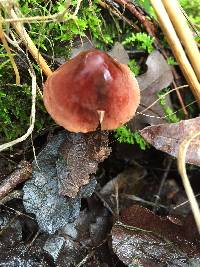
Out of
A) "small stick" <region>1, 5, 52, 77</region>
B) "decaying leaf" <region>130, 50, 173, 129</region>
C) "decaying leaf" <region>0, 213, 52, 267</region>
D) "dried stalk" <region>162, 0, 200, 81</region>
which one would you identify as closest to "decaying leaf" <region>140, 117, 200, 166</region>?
"decaying leaf" <region>130, 50, 173, 129</region>

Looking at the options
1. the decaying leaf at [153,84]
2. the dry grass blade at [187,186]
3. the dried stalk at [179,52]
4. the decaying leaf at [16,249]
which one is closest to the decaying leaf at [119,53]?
the decaying leaf at [153,84]

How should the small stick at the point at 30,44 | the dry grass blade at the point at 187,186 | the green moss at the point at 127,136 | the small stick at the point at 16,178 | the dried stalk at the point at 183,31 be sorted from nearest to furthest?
the dry grass blade at the point at 187,186 < the small stick at the point at 30,44 < the small stick at the point at 16,178 < the dried stalk at the point at 183,31 < the green moss at the point at 127,136

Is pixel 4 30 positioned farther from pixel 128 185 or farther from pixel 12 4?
pixel 128 185

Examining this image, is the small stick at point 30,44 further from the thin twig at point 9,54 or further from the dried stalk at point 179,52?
the dried stalk at point 179,52

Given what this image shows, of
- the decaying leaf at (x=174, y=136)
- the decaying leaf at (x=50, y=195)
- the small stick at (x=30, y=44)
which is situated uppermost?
the small stick at (x=30, y=44)

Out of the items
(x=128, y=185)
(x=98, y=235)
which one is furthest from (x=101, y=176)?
(x=98, y=235)

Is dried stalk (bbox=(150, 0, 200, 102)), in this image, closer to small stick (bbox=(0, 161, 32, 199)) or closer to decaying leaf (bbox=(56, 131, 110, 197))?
decaying leaf (bbox=(56, 131, 110, 197))
